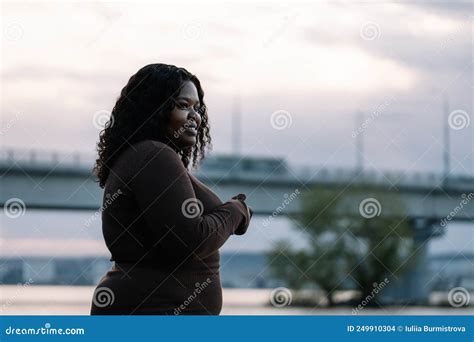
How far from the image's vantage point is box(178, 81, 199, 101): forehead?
3586 millimetres

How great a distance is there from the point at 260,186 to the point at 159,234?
26.4m

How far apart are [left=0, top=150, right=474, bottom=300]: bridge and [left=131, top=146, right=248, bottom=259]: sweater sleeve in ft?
54.1

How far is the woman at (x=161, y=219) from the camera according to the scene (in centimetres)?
328

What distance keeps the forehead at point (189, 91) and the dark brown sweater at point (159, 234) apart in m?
0.27

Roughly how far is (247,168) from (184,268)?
89.9 feet

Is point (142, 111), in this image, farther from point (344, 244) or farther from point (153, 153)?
point (344, 244)

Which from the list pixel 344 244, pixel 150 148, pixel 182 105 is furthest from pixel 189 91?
pixel 344 244

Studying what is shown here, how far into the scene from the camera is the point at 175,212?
128 inches

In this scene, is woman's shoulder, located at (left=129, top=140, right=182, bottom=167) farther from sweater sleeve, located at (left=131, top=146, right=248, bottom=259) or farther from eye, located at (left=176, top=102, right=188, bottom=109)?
eye, located at (left=176, top=102, right=188, bottom=109)

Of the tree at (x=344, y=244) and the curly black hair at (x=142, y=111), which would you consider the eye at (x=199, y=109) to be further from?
the tree at (x=344, y=244)

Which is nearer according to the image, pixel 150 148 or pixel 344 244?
pixel 150 148

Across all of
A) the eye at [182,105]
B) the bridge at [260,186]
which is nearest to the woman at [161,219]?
the eye at [182,105]

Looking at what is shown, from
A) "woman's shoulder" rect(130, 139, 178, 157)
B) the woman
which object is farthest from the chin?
"woman's shoulder" rect(130, 139, 178, 157)

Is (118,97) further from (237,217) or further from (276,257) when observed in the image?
(276,257)
